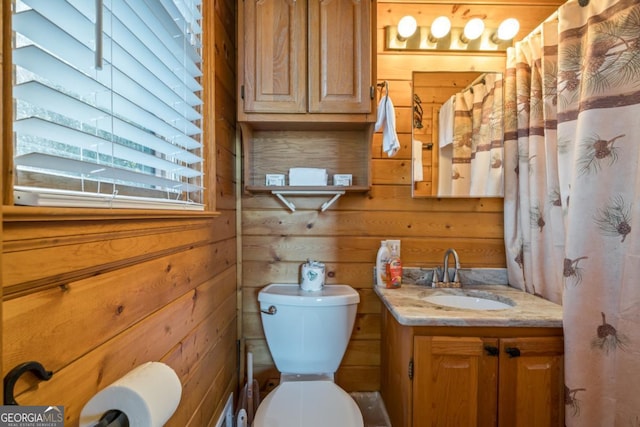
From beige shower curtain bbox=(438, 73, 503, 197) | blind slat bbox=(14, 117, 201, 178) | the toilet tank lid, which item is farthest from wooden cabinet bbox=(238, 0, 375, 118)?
the toilet tank lid

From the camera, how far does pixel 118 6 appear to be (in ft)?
2.11

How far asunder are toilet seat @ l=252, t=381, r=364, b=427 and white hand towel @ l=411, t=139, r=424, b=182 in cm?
109

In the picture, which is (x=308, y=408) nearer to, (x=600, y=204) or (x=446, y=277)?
(x=446, y=277)

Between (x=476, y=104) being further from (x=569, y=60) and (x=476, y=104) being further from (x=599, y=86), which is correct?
(x=599, y=86)

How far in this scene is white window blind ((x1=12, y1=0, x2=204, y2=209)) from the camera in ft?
1.50

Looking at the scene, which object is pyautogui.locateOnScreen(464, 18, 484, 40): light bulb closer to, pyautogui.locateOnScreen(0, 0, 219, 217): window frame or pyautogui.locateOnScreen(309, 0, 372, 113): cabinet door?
pyautogui.locateOnScreen(309, 0, 372, 113): cabinet door

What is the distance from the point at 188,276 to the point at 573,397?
138 cm

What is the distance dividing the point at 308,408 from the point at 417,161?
4.11ft

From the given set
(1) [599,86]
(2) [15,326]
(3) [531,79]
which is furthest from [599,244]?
(2) [15,326]

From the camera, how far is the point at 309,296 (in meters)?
1.41

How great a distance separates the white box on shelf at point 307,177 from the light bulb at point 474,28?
105cm

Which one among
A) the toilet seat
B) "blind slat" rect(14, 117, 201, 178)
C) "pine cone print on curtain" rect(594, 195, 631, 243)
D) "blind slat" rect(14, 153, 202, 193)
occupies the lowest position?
the toilet seat

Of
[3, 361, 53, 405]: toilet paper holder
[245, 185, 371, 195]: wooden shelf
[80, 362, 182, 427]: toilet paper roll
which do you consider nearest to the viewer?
[3, 361, 53, 405]: toilet paper holder

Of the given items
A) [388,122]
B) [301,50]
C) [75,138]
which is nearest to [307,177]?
[388,122]
